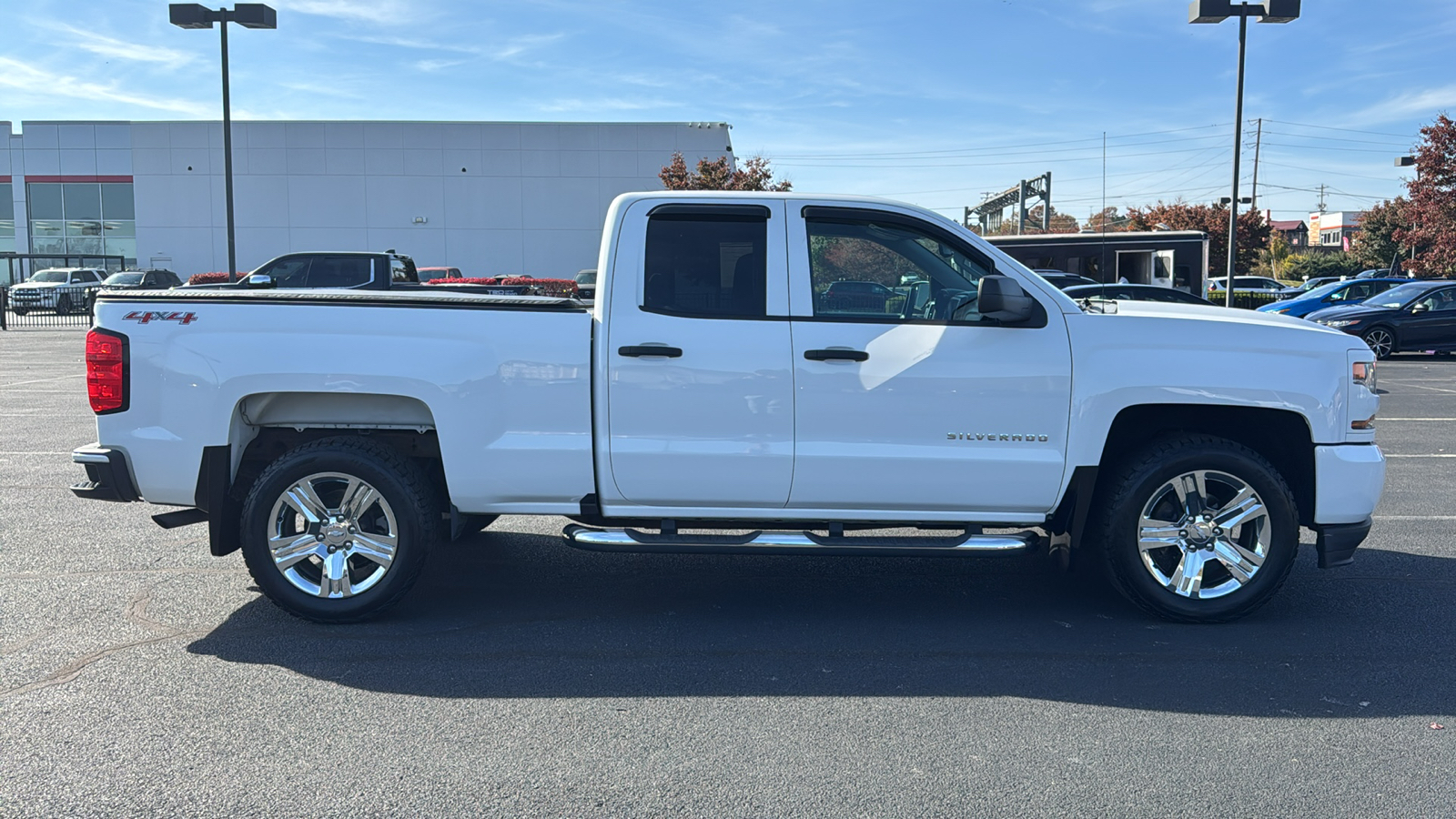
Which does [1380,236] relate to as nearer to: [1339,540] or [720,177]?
[720,177]

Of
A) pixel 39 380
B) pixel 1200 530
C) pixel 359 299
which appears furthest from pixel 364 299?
pixel 39 380

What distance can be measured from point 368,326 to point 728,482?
1.83 metres

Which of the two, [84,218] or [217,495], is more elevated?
[84,218]

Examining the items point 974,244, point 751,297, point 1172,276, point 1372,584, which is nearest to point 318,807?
point 751,297

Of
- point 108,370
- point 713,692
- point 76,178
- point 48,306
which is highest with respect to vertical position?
point 76,178

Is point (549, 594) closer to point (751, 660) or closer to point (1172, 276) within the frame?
point (751, 660)

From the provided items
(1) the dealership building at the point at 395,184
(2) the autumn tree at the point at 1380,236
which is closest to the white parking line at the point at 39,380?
(1) the dealership building at the point at 395,184

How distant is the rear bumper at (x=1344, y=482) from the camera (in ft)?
17.8

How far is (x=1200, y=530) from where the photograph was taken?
18.0ft

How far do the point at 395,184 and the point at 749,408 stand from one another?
46262 millimetres

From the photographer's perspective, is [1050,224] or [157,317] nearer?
[157,317]

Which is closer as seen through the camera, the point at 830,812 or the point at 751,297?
the point at 830,812

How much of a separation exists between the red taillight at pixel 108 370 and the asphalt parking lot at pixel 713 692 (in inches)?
41.8

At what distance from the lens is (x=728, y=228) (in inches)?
219
